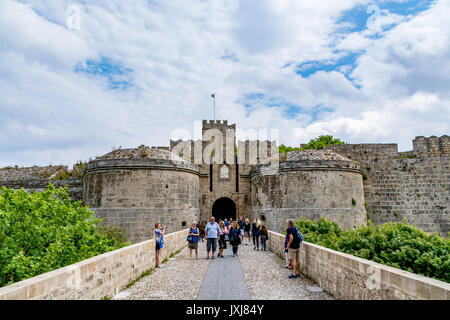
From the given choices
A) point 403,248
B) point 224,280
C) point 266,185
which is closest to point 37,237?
point 224,280

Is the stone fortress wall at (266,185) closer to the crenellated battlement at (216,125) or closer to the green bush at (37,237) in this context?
the crenellated battlement at (216,125)

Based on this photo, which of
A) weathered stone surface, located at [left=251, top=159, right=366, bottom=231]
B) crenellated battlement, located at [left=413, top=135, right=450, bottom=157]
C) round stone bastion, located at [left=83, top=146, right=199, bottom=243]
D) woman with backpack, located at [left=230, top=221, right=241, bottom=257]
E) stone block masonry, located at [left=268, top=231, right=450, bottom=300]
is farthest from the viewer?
crenellated battlement, located at [left=413, top=135, right=450, bottom=157]

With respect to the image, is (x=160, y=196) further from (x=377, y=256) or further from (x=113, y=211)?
(x=377, y=256)

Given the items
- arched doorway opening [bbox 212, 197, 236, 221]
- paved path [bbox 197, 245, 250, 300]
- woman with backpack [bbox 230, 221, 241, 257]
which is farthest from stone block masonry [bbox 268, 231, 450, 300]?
arched doorway opening [bbox 212, 197, 236, 221]

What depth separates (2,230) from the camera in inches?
249

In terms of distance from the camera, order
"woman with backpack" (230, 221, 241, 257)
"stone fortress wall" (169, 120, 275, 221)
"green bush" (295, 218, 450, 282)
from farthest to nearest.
Answer: 1. "stone fortress wall" (169, 120, 275, 221)
2. "woman with backpack" (230, 221, 241, 257)
3. "green bush" (295, 218, 450, 282)

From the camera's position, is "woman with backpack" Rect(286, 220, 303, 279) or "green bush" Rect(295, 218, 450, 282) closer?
"green bush" Rect(295, 218, 450, 282)

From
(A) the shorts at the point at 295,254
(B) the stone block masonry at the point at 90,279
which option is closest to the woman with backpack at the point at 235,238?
(B) the stone block masonry at the point at 90,279

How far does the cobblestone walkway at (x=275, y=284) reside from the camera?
241 inches

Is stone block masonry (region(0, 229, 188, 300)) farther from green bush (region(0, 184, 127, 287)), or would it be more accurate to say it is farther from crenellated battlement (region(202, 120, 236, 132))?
crenellated battlement (region(202, 120, 236, 132))

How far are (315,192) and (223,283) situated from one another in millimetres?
12206

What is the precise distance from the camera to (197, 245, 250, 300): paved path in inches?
241

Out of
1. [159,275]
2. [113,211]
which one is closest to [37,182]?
[113,211]

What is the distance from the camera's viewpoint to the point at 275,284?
283 inches
